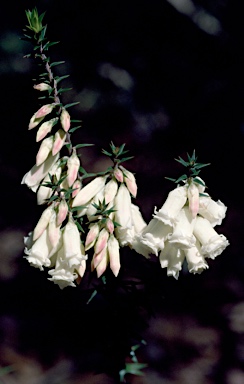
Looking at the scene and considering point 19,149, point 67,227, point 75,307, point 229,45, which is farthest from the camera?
point 75,307

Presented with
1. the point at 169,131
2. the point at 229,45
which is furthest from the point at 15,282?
the point at 229,45

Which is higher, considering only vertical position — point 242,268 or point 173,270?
point 242,268

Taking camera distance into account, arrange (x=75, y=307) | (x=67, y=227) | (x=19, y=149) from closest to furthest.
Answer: (x=67, y=227)
(x=19, y=149)
(x=75, y=307)

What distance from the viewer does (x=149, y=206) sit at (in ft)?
6.76

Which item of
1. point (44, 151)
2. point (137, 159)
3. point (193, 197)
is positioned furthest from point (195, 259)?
point (137, 159)

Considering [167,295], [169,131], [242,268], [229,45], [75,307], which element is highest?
[229,45]

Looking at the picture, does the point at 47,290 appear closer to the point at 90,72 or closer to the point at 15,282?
the point at 15,282

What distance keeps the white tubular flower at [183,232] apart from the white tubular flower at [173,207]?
2cm

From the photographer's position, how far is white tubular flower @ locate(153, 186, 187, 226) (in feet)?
4.02

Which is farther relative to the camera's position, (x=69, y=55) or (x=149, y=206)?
(x=149, y=206)

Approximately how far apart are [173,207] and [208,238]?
0.42 feet

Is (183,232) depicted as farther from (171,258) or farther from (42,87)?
(42,87)

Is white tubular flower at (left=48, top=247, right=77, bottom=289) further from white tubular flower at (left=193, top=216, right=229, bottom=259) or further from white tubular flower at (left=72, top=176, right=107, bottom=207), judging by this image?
white tubular flower at (left=193, top=216, right=229, bottom=259)

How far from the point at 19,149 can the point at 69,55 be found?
0.44 metres
